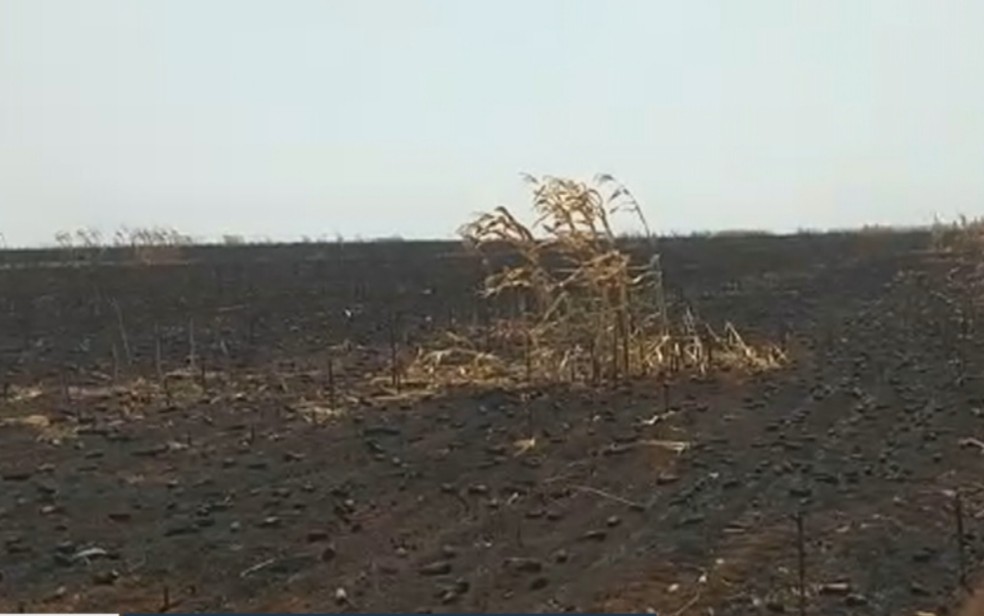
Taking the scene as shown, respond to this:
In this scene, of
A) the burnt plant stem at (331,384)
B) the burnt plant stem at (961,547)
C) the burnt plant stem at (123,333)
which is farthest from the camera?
the burnt plant stem at (123,333)

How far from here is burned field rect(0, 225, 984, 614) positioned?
726 cm

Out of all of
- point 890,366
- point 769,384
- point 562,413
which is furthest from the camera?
point 890,366

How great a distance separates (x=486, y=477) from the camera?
31.4 feet

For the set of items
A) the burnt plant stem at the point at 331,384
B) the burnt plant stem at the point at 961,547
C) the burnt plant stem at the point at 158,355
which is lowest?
the burnt plant stem at the point at 961,547

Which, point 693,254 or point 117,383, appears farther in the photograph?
point 693,254

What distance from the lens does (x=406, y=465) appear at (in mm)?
9977

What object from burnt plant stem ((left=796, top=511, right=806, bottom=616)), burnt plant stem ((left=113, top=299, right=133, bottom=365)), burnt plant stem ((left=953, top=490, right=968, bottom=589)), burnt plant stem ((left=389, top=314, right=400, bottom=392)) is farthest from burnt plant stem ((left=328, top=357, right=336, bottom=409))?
burnt plant stem ((left=953, top=490, right=968, bottom=589))

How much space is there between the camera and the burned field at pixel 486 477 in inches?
286

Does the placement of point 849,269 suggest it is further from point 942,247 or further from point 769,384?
point 769,384

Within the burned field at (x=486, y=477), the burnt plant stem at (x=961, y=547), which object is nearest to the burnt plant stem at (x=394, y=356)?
the burned field at (x=486, y=477)

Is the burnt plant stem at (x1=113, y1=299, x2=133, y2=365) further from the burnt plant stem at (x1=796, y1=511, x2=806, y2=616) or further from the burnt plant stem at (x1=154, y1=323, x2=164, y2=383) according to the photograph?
the burnt plant stem at (x1=796, y1=511, x2=806, y2=616)

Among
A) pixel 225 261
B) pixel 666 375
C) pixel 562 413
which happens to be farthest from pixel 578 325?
pixel 225 261

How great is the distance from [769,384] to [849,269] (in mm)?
13349

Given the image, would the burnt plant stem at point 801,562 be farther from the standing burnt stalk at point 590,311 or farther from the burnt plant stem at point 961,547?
the standing burnt stalk at point 590,311
